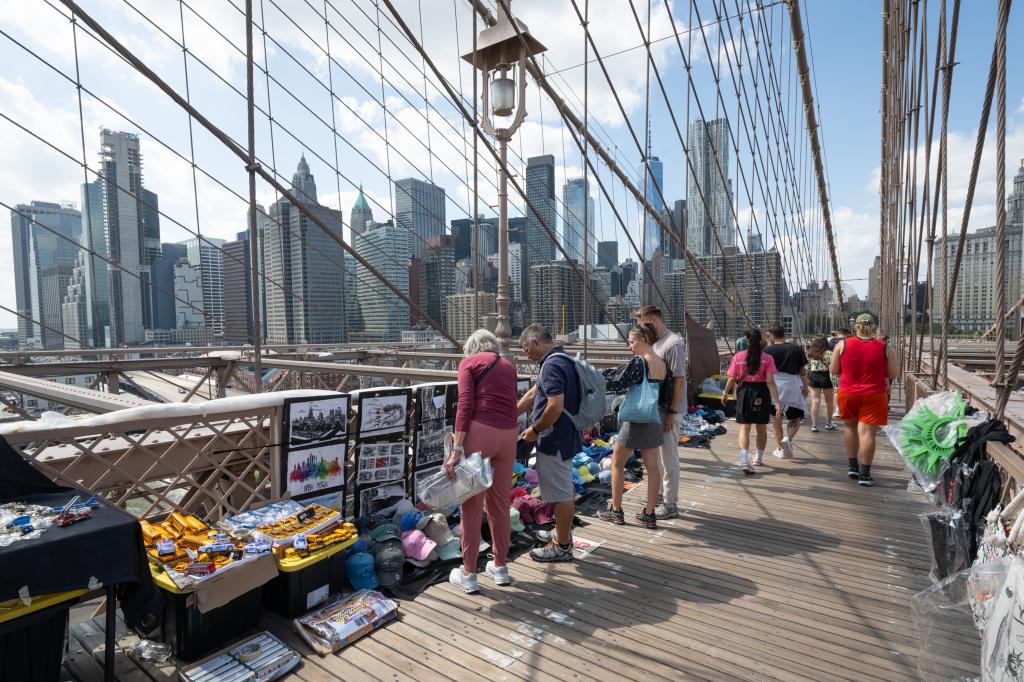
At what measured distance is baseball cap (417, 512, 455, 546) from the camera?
3179 millimetres

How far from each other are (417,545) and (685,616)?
1.35 metres

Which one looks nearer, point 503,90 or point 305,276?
point 503,90

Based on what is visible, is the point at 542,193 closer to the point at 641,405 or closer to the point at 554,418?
the point at 641,405

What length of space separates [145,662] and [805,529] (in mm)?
3507

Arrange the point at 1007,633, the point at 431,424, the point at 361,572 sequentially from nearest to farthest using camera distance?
the point at 1007,633 < the point at 361,572 < the point at 431,424

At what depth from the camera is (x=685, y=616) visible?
2.56 m

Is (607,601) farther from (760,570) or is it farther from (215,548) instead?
(215,548)

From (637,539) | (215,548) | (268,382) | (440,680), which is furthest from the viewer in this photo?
(268,382)

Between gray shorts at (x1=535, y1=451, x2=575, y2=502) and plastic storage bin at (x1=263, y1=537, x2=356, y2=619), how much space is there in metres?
1.00

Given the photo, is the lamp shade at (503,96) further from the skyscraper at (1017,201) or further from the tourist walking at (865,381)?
the skyscraper at (1017,201)

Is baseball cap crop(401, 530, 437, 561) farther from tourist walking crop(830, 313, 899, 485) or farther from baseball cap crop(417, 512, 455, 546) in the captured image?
tourist walking crop(830, 313, 899, 485)

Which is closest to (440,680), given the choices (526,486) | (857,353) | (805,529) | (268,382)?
(526,486)

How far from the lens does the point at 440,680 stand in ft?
6.92

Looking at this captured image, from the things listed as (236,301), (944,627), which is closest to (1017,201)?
(944,627)
